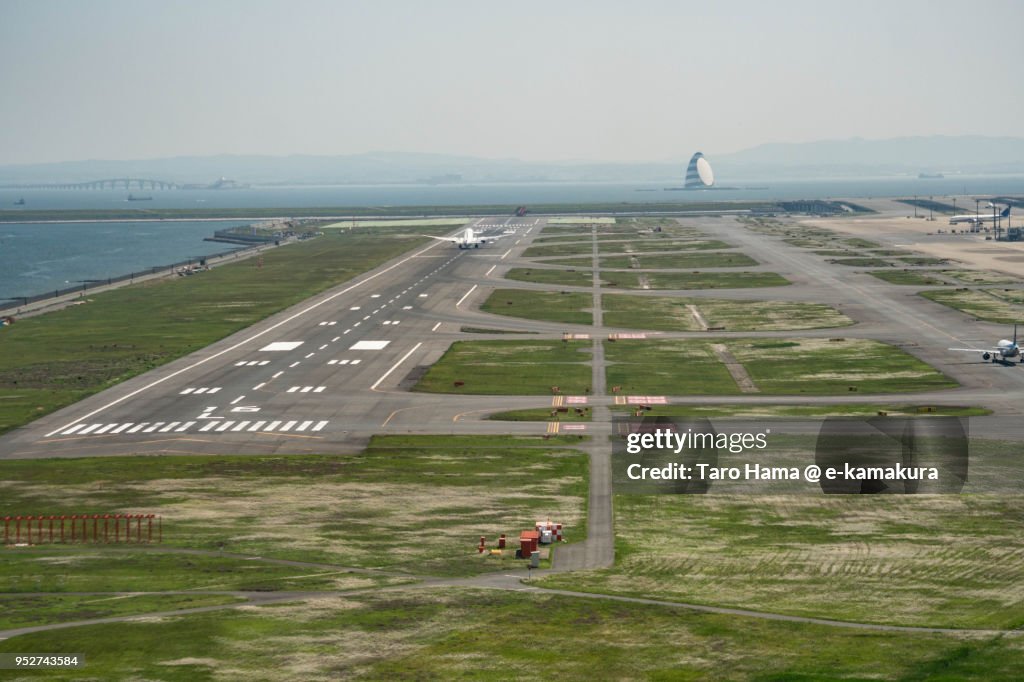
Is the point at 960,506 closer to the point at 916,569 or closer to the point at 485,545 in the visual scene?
the point at 916,569

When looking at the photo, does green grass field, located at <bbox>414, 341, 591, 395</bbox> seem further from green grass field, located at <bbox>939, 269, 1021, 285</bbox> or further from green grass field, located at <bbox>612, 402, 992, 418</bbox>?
green grass field, located at <bbox>939, 269, 1021, 285</bbox>

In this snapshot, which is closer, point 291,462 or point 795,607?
point 795,607

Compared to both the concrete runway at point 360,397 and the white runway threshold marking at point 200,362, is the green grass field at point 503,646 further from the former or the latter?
the white runway threshold marking at point 200,362

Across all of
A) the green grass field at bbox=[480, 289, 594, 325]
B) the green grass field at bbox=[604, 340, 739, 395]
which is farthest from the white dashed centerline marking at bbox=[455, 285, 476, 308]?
the green grass field at bbox=[604, 340, 739, 395]

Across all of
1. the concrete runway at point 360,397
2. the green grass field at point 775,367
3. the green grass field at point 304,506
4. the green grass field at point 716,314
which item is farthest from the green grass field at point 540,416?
the green grass field at point 716,314

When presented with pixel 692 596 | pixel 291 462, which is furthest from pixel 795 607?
pixel 291 462

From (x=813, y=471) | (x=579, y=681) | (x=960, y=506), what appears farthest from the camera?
(x=813, y=471)

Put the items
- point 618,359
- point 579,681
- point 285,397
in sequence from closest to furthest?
point 579,681 → point 285,397 → point 618,359
